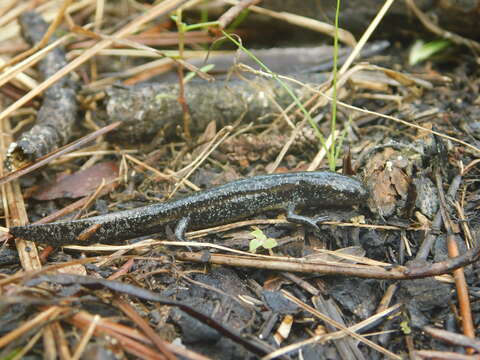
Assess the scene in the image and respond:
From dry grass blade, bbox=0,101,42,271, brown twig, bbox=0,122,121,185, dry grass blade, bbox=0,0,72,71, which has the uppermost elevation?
dry grass blade, bbox=0,0,72,71

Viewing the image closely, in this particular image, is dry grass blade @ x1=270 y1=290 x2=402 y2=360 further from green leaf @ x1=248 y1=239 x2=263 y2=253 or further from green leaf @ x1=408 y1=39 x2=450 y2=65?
green leaf @ x1=408 y1=39 x2=450 y2=65

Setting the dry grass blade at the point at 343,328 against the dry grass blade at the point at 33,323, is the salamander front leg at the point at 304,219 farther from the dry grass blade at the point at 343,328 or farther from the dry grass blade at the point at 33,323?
the dry grass blade at the point at 33,323

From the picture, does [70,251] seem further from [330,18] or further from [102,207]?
[330,18]

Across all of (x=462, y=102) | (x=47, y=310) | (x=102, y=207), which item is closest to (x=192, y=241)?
(x=102, y=207)

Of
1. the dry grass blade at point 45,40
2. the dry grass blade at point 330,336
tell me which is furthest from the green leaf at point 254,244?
the dry grass blade at point 45,40

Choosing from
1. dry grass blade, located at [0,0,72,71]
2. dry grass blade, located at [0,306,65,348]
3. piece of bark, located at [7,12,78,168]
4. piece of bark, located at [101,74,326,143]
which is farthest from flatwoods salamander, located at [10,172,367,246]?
dry grass blade, located at [0,0,72,71]

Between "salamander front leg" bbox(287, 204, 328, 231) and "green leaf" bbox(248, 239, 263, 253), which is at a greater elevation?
"green leaf" bbox(248, 239, 263, 253)

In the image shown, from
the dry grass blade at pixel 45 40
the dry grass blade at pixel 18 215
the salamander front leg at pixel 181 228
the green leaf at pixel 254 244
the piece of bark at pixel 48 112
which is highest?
the dry grass blade at pixel 45 40
